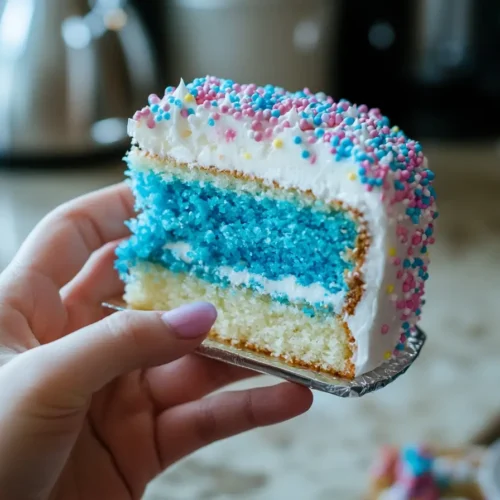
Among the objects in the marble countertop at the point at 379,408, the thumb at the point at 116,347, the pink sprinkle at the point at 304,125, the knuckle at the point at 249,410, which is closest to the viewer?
the thumb at the point at 116,347

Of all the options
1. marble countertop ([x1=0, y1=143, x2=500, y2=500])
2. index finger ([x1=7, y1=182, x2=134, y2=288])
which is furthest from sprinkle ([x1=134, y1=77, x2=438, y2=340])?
marble countertop ([x1=0, y1=143, x2=500, y2=500])

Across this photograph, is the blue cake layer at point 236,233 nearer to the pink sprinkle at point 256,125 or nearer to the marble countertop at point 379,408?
the pink sprinkle at point 256,125

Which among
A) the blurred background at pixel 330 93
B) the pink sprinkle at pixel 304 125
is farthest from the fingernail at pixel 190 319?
the blurred background at pixel 330 93

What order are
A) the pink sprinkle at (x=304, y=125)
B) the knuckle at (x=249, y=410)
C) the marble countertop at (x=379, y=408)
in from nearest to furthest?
the pink sprinkle at (x=304, y=125)
the knuckle at (x=249, y=410)
the marble countertop at (x=379, y=408)

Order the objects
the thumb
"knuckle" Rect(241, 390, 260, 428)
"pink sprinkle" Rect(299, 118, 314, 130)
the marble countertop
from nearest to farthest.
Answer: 1. the thumb
2. "pink sprinkle" Rect(299, 118, 314, 130)
3. "knuckle" Rect(241, 390, 260, 428)
4. the marble countertop

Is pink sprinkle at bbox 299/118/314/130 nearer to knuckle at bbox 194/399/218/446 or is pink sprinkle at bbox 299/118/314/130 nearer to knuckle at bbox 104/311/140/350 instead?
knuckle at bbox 104/311/140/350

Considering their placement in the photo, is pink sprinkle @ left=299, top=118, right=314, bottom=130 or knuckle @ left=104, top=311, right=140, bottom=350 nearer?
knuckle @ left=104, top=311, right=140, bottom=350
